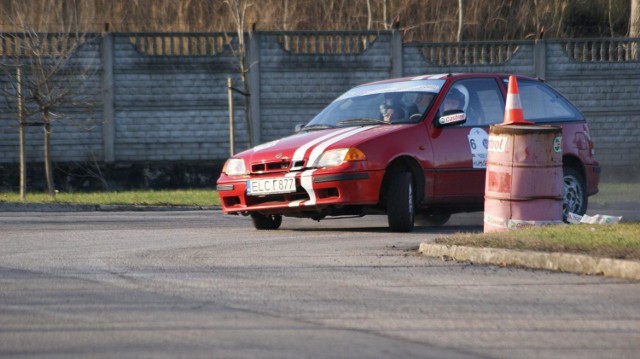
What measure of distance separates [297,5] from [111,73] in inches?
641

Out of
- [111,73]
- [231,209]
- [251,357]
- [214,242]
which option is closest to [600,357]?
[251,357]

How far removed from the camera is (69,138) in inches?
918

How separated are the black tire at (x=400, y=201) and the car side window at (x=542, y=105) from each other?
74.2 inches

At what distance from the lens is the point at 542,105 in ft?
42.1

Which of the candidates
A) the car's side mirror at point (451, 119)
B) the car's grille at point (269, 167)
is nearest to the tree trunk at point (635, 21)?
the car's side mirror at point (451, 119)

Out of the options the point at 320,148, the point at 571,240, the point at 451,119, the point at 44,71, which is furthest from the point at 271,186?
the point at 44,71

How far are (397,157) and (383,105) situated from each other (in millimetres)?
1090

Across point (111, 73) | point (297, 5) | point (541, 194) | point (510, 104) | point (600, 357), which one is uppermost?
point (297, 5)

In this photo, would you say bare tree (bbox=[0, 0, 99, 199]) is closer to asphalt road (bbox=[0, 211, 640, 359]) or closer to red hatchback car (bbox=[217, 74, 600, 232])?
red hatchback car (bbox=[217, 74, 600, 232])

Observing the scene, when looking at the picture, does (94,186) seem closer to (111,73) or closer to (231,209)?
(111,73)

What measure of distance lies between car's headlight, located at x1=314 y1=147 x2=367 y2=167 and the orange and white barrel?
60.5 inches

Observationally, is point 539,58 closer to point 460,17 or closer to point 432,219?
point 432,219

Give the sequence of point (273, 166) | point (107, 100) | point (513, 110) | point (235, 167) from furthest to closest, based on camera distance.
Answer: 1. point (107, 100)
2. point (235, 167)
3. point (273, 166)
4. point (513, 110)

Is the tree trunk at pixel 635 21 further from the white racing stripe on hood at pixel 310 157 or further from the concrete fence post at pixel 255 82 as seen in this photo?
the white racing stripe on hood at pixel 310 157
